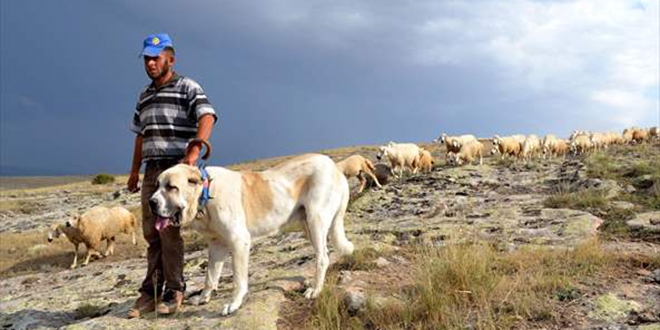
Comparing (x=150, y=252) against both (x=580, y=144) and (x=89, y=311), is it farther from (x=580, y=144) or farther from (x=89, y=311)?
(x=580, y=144)

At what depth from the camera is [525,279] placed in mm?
6230

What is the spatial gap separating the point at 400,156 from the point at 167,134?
76.4ft

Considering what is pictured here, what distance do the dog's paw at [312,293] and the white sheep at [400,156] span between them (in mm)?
22275

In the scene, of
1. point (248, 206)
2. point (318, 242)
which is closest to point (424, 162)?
point (318, 242)

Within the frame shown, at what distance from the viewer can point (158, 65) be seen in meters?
6.07

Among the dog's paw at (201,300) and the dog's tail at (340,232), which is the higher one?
the dog's tail at (340,232)

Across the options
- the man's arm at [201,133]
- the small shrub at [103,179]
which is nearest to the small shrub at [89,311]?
the man's arm at [201,133]

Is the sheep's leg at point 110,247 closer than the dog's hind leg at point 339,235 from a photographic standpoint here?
No

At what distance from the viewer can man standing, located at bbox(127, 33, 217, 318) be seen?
611 cm

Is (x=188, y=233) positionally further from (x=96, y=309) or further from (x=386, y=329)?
(x=386, y=329)

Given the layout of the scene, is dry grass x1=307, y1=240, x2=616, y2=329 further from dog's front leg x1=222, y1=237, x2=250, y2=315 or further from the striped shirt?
the striped shirt

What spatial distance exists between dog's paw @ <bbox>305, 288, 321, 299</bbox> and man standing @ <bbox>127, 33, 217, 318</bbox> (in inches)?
57.8

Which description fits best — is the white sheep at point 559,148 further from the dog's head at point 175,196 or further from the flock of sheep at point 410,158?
the dog's head at point 175,196

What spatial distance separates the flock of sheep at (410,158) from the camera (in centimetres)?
1750
